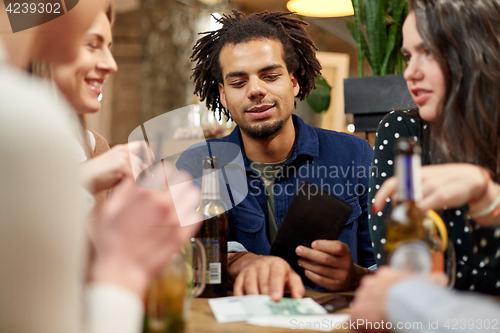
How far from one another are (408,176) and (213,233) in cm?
44

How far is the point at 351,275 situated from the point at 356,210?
590 mm

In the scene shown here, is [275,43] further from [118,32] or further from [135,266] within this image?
[118,32]

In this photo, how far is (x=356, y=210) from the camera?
1507 mm

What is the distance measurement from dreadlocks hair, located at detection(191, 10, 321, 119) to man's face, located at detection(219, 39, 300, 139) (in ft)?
0.23

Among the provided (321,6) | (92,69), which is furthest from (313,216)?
(321,6)

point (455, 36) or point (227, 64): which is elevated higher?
point (227, 64)

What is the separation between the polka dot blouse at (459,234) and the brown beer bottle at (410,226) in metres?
0.12

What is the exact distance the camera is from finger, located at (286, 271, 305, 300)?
2.67 feet

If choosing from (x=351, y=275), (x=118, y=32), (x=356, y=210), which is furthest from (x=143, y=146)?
(x=118, y=32)

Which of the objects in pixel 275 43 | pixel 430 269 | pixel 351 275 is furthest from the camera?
pixel 275 43

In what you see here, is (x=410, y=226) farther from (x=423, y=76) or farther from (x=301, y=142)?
(x=301, y=142)

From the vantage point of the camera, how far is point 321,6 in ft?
7.73

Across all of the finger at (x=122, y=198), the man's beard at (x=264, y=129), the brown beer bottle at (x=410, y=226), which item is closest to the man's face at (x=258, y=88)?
the man's beard at (x=264, y=129)

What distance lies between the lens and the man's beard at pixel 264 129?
159 cm
